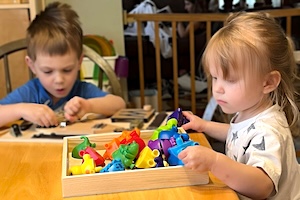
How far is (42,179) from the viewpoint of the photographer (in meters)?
1.02

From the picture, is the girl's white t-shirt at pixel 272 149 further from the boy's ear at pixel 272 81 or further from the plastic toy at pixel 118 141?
the plastic toy at pixel 118 141

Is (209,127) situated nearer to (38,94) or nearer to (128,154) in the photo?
(128,154)

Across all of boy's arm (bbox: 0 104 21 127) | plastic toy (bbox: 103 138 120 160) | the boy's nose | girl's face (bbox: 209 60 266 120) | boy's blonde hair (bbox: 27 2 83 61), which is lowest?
boy's arm (bbox: 0 104 21 127)

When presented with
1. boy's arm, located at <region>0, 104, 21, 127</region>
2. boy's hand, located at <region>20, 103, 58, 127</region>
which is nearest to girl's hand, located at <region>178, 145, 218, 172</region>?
boy's hand, located at <region>20, 103, 58, 127</region>

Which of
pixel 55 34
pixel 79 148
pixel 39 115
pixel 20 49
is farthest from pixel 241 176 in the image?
pixel 20 49

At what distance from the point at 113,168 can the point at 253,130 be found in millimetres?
312

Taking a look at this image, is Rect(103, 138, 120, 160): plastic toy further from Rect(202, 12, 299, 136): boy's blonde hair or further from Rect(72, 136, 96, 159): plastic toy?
Rect(202, 12, 299, 136): boy's blonde hair

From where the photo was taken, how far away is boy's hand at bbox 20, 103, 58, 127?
140cm

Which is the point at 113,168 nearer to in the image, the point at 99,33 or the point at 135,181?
the point at 135,181

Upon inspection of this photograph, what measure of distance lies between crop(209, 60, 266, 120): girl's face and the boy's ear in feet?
0.04

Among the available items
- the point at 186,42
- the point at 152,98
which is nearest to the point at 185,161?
the point at 152,98

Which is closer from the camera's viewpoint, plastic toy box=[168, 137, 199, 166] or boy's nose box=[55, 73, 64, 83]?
plastic toy box=[168, 137, 199, 166]

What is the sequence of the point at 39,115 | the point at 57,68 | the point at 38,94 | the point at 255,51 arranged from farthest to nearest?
the point at 38,94 < the point at 57,68 < the point at 39,115 < the point at 255,51

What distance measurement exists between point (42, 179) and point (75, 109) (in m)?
0.49
